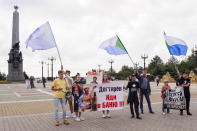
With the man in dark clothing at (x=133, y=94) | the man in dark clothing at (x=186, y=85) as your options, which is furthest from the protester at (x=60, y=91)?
the man in dark clothing at (x=186, y=85)

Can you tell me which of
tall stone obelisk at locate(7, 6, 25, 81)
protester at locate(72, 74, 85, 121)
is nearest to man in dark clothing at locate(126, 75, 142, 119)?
protester at locate(72, 74, 85, 121)

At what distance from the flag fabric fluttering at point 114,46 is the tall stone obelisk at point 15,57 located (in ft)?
143

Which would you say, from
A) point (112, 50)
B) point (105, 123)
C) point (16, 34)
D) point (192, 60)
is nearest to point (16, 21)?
point (16, 34)

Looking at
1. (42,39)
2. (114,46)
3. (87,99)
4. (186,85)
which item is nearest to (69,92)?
(87,99)

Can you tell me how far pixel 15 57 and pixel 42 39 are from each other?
1747 inches

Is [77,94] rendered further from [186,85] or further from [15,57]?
[15,57]

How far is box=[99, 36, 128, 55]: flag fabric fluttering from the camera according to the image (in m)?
9.96

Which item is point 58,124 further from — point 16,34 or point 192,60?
point 192,60

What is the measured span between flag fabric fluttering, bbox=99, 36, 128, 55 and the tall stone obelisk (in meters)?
43.5

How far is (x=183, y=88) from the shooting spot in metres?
8.76

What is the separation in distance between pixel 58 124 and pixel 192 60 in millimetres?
69835

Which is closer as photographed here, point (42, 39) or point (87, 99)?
point (87, 99)

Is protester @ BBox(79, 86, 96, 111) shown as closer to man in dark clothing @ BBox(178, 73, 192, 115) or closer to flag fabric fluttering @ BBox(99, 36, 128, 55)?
flag fabric fluttering @ BBox(99, 36, 128, 55)

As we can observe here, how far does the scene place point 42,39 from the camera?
27.8ft
